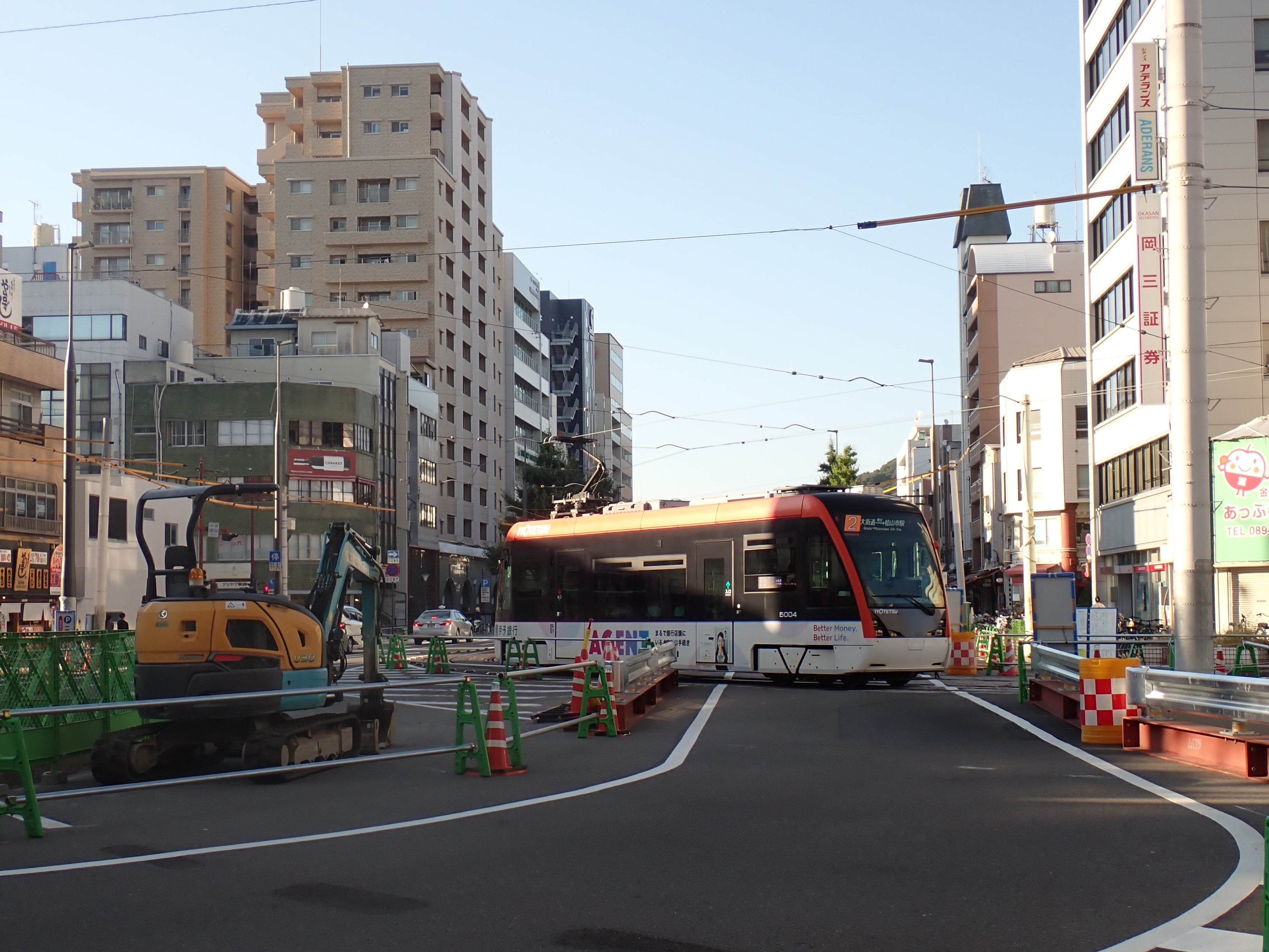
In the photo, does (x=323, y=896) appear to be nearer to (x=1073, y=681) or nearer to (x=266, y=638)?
(x=266, y=638)

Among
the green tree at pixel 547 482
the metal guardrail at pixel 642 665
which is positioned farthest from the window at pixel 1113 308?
the green tree at pixel 547 482

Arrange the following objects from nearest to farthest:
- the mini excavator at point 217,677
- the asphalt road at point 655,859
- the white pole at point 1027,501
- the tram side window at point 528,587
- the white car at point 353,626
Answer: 1. the asphalt road at point 655,859
2. the mini excavator at point 217,677
3. the tram side window at point 528,587
4. the white pole at point 1027,501
5. the white car at point 353,626

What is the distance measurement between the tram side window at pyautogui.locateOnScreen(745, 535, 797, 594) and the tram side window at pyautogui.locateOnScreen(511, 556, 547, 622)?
20.3 ft

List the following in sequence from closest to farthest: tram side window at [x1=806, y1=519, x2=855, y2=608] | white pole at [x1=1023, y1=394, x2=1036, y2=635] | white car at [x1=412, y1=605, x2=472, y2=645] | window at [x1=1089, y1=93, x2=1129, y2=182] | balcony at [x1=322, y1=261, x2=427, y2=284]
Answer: tram side window at [x1=806, y1=519, x2=855, y2=608], white pole at [x1=1023, y1=394, x2=1036, y2=635], window at [x1=1089, y1=93, x2=1129, y2=182], white car at [x1=412, y1=605, x2=472, y2=645], balcony at [x1=322, y1=261, x2=427, y2=284]

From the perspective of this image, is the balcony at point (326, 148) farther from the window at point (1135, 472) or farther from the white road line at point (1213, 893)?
the white road line at point (1213, 893)

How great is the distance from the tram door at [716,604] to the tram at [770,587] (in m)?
0.02

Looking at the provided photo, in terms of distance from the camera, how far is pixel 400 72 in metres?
87.9

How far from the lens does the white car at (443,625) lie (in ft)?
185

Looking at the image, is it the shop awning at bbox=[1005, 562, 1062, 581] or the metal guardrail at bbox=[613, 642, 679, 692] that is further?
the shop awning at bbox=[1005, 562, 1062, 581]

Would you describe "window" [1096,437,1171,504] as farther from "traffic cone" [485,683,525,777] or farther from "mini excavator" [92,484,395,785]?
"mini excavator" [92,484,395,785]

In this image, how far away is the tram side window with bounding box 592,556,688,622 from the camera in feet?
85.6

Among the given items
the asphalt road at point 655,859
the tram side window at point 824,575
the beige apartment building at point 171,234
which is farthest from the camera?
the beige apartment building at point 171,234

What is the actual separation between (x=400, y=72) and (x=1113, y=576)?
58.4m

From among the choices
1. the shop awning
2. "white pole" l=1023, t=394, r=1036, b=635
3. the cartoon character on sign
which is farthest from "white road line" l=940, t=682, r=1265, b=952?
the shop awning
